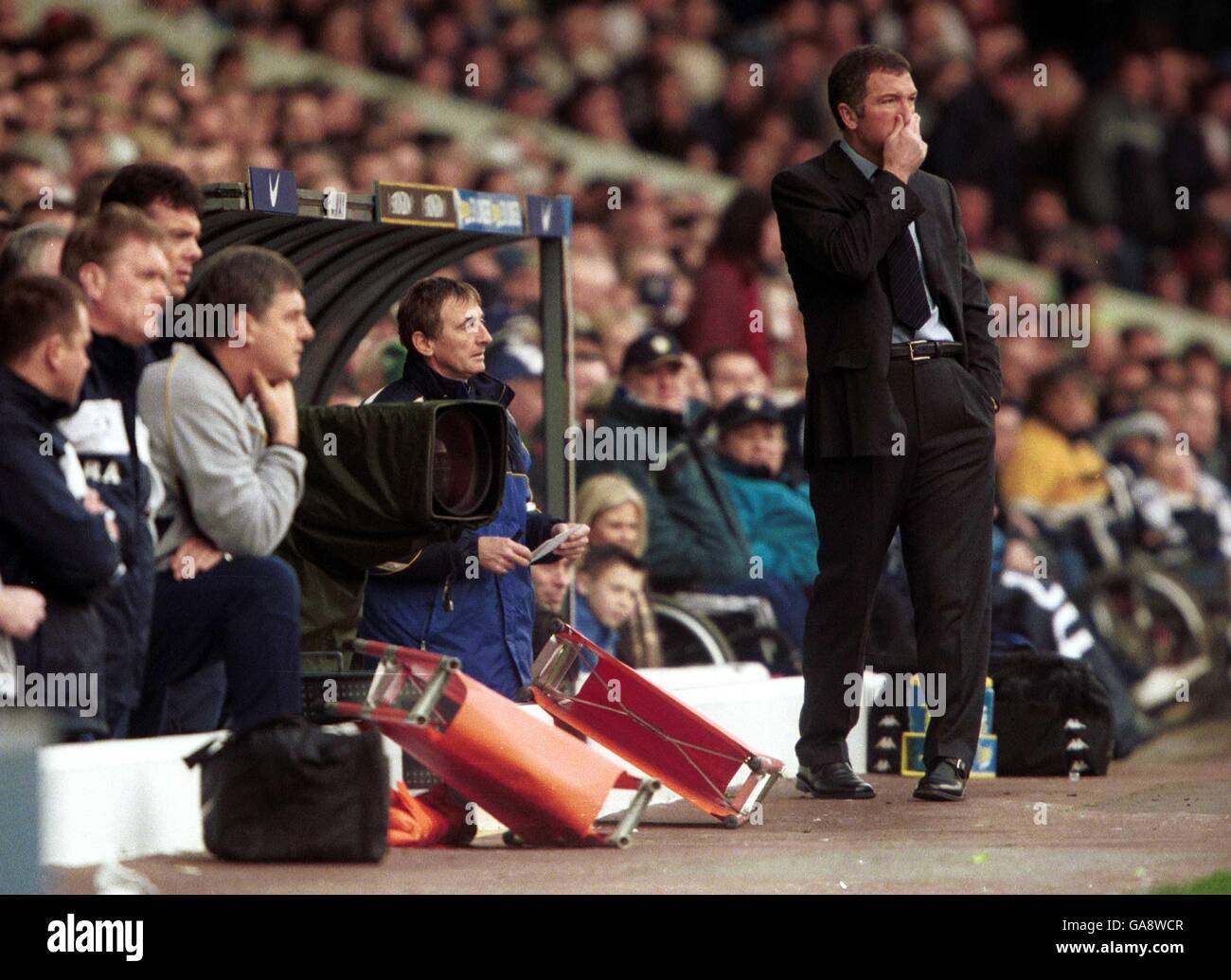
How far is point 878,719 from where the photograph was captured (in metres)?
7.99

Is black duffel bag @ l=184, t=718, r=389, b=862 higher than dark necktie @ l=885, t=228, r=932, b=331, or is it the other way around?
dark necktie @ l=885, t=228, r=932, b=331

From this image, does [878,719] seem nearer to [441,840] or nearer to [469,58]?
[441,840]

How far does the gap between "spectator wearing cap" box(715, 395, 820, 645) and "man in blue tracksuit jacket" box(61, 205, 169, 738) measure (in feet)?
14.1

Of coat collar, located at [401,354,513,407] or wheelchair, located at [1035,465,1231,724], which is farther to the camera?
wheelchair, located at [1035,465,1231,724]

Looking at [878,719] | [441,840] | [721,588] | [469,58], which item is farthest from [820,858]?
[469,58]

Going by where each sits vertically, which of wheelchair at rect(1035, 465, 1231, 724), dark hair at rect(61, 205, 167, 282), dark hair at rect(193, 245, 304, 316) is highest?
dark hair at rect(61, 205, 167, 282)

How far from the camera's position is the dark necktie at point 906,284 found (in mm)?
6570

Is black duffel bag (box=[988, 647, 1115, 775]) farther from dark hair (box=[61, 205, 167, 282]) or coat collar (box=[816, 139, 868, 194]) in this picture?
dark hair (box=[61, 205, 167, 282])

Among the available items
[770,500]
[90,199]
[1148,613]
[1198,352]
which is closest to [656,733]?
[90,199]

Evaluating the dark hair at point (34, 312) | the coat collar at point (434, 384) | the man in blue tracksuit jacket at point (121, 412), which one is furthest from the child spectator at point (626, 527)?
the dark hair at point (34, 312)

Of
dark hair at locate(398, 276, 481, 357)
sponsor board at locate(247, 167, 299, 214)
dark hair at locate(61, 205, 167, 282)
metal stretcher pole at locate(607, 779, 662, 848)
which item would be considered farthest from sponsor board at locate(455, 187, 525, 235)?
metal stretcher pole at locate(607, 779, 662, 848)

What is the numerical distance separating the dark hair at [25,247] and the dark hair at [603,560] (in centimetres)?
328

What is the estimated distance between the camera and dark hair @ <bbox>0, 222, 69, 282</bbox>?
5.95 metres

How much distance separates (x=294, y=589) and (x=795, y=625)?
4158 millimetres
